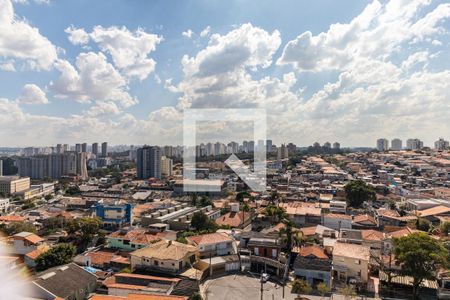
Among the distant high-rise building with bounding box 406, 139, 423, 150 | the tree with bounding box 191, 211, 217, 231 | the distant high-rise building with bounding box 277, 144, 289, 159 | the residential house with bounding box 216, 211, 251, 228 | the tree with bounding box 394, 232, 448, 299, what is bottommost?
Answer: the residential house with bounding box 216, 211, 251, 228

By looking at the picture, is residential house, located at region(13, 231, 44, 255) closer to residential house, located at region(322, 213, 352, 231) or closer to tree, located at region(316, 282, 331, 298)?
tree, located at region(316, 282, 331, 298)

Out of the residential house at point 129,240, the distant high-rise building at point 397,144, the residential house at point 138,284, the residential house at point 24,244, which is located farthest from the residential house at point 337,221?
the distant high-rise building at point 397,144

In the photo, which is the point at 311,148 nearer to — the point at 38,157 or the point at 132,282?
the point at 38,157

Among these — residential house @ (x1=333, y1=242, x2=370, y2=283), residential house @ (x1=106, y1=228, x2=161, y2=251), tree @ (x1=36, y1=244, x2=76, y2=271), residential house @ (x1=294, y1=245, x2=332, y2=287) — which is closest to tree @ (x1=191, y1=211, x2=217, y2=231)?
residential house @ (x1=106, y1=228, x2=161, y2=251)

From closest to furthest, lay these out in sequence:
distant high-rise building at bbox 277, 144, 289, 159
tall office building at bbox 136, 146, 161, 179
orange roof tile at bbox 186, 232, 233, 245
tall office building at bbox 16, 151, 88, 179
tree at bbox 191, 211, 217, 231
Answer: orange roof tile at bbox 186, 232, 233, 245 → tree at bbox 191, 211, 217, 231 → tall office building at bbox 136, 146, 161, 179 → tall office building at bbox 16, 151, 88, 179 → distant high-rise building at bbox 277, 144, 289, 159

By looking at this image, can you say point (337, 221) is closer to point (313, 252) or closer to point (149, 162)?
point (313, 252)

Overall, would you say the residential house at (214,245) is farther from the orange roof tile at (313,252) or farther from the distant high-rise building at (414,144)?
the distant high-rise building at (414,144)

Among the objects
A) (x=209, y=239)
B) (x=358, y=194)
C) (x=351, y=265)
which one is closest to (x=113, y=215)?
(x=209, y=239)
